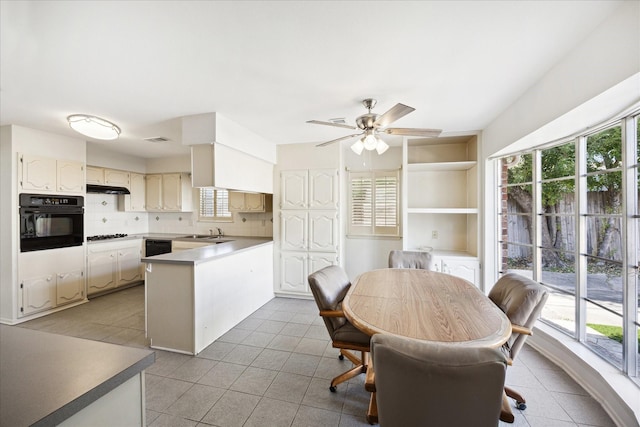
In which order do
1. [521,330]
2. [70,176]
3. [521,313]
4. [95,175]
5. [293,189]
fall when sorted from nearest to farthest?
1. [521,330]
2. [521,313]
3. [70,176]
4. [293,189]
5. [95,175]

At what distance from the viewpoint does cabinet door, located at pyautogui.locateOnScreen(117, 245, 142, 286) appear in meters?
4.60

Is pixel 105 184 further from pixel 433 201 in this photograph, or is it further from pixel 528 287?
pixel 528 287

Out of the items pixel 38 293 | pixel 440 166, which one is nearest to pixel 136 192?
pixel 38 293

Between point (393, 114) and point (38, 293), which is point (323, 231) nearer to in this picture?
point (393, 114)

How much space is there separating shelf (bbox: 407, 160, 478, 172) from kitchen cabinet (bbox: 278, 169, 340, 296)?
44.3 inches

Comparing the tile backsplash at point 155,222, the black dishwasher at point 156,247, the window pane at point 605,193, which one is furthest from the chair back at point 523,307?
the black dishwasher at point 156,247

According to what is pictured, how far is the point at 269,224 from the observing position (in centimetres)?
495

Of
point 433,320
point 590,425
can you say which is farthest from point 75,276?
point 590,425

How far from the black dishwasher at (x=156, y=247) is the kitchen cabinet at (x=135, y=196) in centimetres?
75

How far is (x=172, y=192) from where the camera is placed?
521cm

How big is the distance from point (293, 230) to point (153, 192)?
10.3 feet

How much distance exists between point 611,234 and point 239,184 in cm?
347

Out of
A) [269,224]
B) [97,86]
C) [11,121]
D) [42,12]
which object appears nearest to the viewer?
[42,12]

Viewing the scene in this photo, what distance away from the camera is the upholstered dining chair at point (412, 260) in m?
3.17
